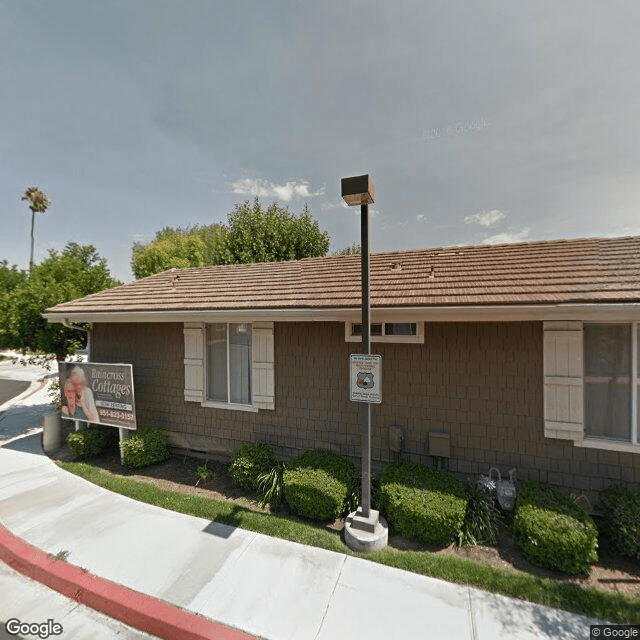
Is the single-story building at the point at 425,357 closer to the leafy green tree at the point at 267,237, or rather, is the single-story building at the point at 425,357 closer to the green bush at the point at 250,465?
the green bush at the point at 250,465

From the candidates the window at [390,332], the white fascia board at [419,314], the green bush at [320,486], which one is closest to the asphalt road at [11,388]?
the white fascia board at [419,314]

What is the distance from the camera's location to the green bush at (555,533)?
3789mm

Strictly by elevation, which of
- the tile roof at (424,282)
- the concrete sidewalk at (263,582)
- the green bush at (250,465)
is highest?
the tile roof at (424,282)

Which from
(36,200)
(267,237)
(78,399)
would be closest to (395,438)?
(78,399)

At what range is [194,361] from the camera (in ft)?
23.0

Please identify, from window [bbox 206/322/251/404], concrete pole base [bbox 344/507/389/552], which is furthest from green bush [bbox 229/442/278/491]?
concrete pole base [bbox 344/507/389/552]

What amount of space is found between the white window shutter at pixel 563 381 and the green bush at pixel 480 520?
1.32 m

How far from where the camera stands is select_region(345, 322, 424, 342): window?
559 centimetres

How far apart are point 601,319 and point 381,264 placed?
4.17 metres

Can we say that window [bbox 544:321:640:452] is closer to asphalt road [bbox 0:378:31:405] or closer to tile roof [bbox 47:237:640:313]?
tile roof [bbox 47:237:640:313]

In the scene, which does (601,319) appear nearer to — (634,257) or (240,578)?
(634,257)

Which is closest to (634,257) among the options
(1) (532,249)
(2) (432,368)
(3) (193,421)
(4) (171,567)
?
(1) (532,249)

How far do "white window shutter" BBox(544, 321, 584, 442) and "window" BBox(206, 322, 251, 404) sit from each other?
5144 mm

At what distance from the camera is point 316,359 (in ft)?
20.2
